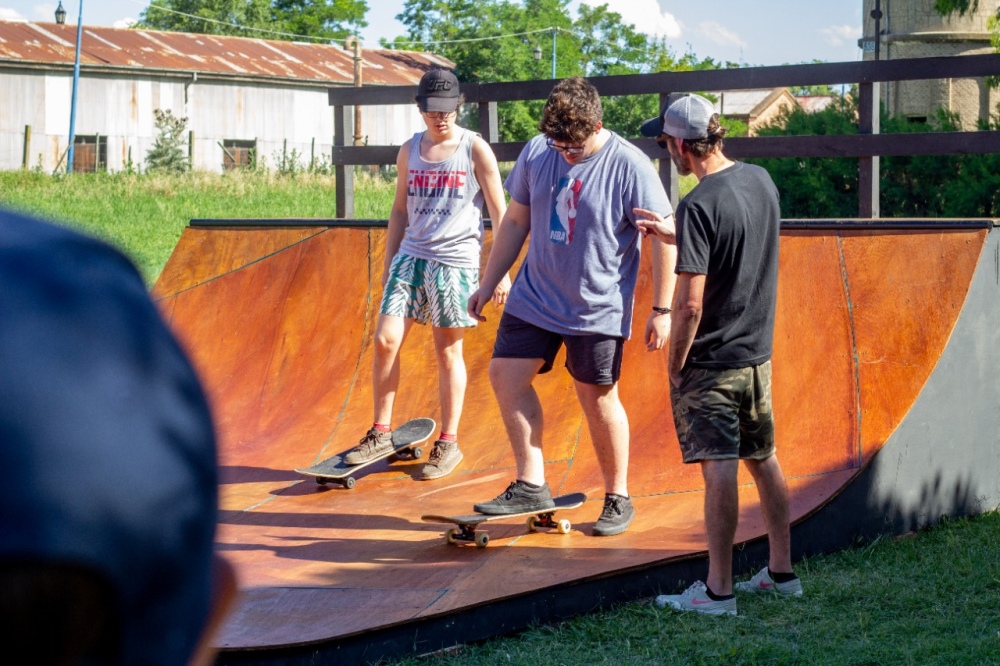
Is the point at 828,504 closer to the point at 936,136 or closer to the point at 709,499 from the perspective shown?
the point at 709,499

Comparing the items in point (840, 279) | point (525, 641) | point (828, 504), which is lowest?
point (525, 641)

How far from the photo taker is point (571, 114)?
15.7ft

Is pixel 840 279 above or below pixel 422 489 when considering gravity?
above

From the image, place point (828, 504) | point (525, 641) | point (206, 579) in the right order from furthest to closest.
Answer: point (828, 504), point (525, 641), point (206, 579)

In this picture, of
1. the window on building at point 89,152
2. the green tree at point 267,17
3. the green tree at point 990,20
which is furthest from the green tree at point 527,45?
the green tree at point 990,20

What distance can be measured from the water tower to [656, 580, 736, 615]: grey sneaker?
19990mm

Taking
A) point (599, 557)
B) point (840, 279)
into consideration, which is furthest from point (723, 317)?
point (840, 279)

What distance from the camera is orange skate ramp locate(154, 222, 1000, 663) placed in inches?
174

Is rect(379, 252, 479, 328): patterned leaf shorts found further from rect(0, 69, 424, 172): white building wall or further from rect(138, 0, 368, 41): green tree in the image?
rect(138, 0, 368, 41): green tree

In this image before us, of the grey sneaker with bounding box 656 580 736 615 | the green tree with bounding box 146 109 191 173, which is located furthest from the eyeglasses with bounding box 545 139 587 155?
the green tree with bounding box 146 109 191 173

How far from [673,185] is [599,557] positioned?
5015 millimetres

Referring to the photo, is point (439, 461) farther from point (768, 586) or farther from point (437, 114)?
point (768, 586)

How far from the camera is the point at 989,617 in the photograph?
448 cm

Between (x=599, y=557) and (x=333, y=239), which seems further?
(x=333, y=239)
